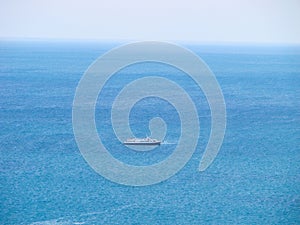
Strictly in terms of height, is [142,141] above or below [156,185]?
above

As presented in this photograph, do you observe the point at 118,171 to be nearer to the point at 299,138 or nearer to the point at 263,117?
the point at 299,138

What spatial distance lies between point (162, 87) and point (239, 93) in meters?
18.9

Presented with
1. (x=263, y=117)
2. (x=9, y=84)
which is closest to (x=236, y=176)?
(x=263, y=117)

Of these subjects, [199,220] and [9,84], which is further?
[9,84]

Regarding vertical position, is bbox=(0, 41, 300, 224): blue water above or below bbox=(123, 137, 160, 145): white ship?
below

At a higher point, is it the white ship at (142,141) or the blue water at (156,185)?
the white ship at (142,141)

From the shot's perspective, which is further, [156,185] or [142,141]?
[142,141]

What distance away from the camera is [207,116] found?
271ft

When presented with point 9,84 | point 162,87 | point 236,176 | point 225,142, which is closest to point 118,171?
point 236,176

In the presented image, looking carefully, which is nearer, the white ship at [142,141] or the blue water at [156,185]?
the blue water at [156,185]

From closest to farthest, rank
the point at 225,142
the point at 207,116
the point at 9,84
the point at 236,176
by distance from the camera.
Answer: the point at 236,176, the point at 225,142, the point at 207,116, the point at 9,84

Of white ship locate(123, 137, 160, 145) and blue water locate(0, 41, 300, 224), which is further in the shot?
white ship locate(123, 137, 160, 145)

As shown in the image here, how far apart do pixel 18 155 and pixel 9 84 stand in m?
67.8

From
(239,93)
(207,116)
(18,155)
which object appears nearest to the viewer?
(18,155)
